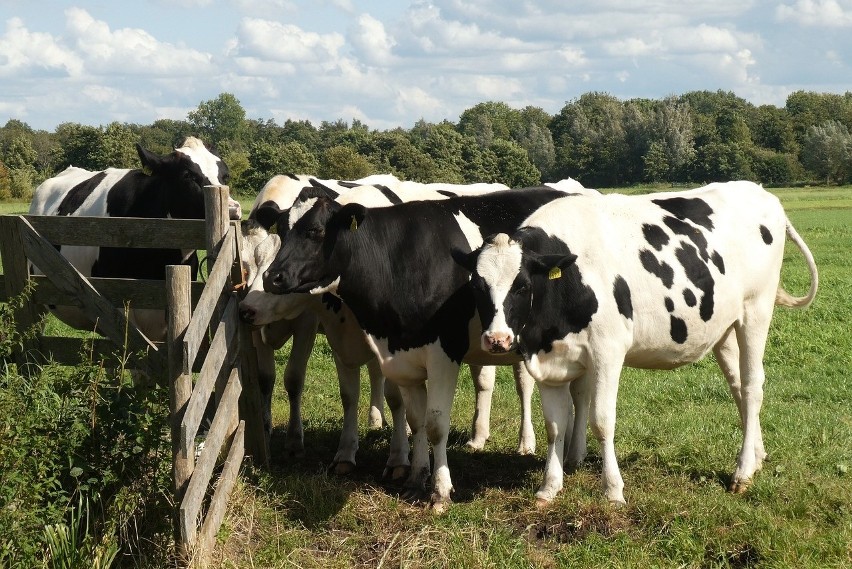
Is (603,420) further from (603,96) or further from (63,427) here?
(603,96)

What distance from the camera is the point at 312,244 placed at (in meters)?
7.51

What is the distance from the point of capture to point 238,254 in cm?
736

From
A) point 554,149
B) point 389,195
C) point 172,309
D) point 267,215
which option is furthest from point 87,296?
point 554,149

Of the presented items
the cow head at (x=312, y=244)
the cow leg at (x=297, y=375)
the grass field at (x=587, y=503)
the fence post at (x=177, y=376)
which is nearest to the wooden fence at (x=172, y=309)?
the fence post at (x=177, y=376)

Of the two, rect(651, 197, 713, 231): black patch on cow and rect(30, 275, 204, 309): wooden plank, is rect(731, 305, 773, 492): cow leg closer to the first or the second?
rect(651, 197, 713, 231): black patch on cow

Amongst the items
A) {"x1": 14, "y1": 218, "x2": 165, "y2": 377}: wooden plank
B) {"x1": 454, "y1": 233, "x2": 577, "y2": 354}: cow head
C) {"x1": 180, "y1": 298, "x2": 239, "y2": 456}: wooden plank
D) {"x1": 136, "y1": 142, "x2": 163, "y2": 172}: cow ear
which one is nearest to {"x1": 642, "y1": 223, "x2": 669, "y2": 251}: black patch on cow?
{"x1": 454, "y1": 233, "x2": 577, "y2": 354}: cow head

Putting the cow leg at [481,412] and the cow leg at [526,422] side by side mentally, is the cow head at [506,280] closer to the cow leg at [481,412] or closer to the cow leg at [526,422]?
the cow leg at [526,422]

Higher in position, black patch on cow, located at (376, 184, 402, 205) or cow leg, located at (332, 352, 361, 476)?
black patch on cow, located at (376, 184, 402, 205)

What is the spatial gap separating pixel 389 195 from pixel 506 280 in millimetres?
2520

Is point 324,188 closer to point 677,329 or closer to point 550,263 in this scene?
point 550,263

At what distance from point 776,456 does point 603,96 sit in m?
141

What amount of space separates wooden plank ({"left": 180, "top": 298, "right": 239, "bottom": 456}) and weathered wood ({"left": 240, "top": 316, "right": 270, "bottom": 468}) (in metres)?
0.33

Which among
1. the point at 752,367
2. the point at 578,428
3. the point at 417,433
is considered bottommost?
the point at 578,428

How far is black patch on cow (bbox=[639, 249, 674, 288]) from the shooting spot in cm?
765
